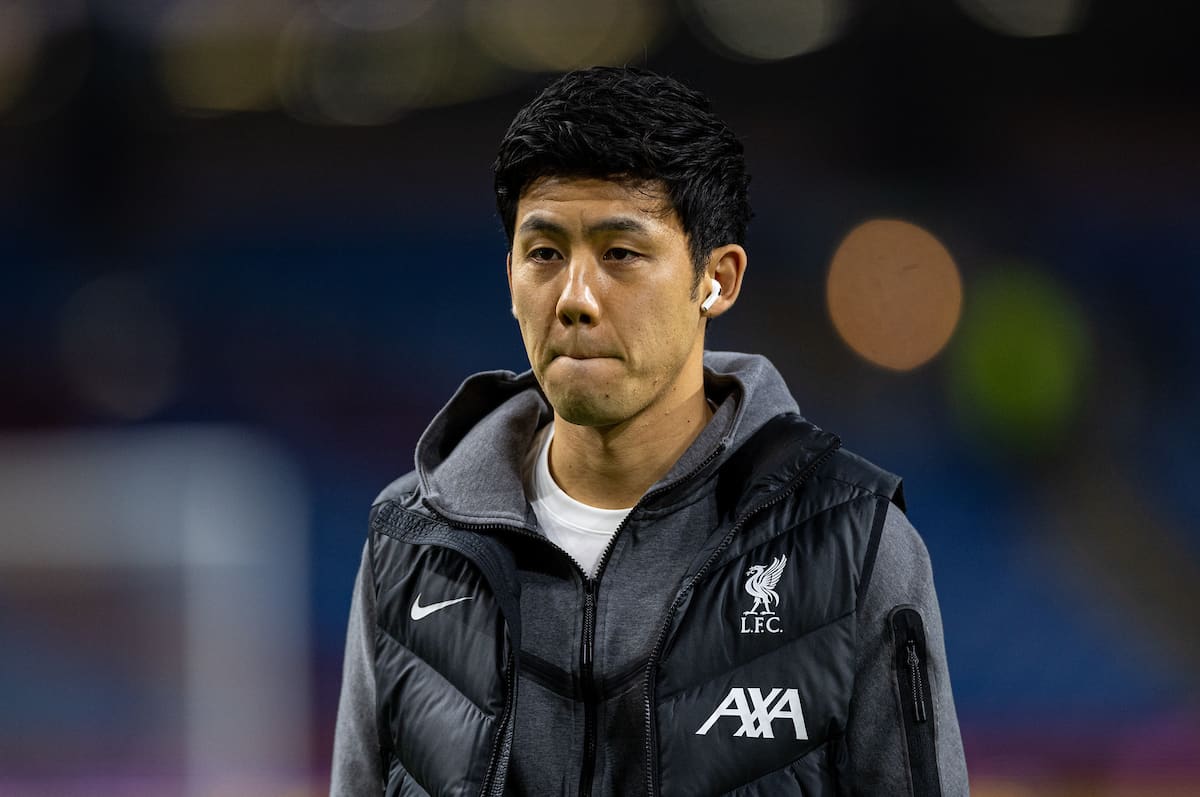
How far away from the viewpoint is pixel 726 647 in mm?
1107

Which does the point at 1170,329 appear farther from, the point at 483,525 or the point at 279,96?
the point at 279,96

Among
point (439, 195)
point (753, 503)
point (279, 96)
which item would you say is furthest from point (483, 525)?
point (279, 96)

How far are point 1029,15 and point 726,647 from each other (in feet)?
6.80

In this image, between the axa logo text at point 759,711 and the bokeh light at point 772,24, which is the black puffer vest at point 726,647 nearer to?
the axa logo text at point 759,711

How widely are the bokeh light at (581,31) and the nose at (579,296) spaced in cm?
173

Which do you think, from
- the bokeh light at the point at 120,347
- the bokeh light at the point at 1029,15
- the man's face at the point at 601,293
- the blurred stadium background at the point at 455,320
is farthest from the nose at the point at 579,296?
the bokeh light at the point at 120,347

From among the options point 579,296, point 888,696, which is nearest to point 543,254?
point 579,296

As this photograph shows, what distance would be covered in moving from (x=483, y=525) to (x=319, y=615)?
69.4 inches

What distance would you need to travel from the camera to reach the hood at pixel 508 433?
1.21 m

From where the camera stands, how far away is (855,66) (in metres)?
2.73

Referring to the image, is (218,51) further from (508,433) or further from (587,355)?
(587,355)

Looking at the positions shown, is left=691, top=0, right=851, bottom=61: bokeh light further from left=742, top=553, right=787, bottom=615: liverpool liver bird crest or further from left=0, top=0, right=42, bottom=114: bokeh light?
left=742, top=553, right=787, bottom=615: liverpool liver bird crest

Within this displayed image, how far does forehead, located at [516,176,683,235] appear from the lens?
113cm

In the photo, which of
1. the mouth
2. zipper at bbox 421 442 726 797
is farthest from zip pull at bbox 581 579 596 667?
the mouth
